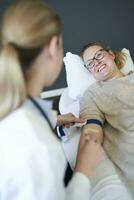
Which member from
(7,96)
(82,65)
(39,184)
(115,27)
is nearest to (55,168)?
(39,184)

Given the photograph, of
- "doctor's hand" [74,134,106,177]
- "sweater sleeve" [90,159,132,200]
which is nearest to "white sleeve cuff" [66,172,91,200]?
"doctor's hand" [74,134,106,177]

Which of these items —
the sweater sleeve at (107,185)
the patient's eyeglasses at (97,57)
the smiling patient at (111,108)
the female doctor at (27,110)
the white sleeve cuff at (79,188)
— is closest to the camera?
the female doctor at (27,110)

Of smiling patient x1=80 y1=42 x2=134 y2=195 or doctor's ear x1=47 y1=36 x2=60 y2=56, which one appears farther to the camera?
smiling patient x1=80 y1=42 x2=134 y2=195

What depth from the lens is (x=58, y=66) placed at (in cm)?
98

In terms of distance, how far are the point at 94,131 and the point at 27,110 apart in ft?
2.57

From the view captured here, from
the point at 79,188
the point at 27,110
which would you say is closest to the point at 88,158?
the point at 79,188

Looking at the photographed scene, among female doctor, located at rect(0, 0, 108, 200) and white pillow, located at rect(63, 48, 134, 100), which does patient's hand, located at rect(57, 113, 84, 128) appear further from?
female doctor, located at rect(0, 0, 108, 200)

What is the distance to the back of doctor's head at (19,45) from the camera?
0.85 m

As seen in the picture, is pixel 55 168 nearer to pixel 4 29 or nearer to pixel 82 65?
pixel 4 29

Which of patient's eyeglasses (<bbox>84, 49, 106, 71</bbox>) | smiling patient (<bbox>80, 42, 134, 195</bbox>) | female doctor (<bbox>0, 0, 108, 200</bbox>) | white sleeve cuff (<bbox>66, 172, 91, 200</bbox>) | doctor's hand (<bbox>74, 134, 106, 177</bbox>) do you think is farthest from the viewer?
patient's eyeglasses (<bbox>84, 49, 106, 71</bbox>)

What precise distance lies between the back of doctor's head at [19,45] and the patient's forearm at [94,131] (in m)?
0.77

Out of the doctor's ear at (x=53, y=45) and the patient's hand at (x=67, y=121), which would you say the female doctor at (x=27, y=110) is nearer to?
the doctor's ear at (x=53, y=45)

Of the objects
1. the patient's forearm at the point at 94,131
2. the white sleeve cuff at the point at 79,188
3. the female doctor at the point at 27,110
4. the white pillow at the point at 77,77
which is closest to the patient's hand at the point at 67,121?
the patient's forearm at the point at 94,131

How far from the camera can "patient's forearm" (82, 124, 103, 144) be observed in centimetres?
159
